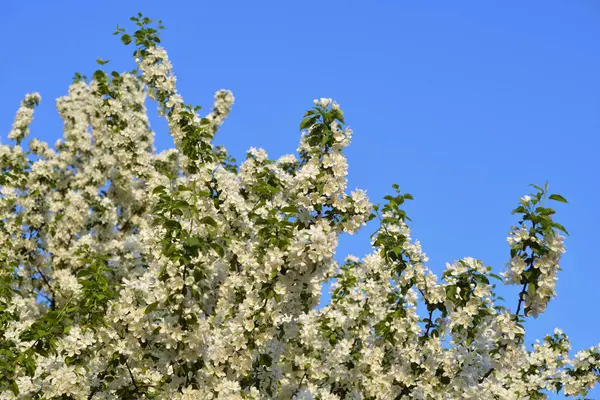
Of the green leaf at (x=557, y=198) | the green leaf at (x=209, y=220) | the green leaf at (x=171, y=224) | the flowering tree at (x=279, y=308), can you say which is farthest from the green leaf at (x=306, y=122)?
the green leaf at (x=557, y=198)

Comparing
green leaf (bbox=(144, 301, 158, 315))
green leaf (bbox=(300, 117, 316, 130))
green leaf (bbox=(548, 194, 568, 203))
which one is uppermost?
green leaf (bbox=(548, 194, 568, 203))

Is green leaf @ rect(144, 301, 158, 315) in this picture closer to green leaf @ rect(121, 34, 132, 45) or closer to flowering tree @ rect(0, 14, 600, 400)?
flowering tree @ rect(0, 14, 600, 400)

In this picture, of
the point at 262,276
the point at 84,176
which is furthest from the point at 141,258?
the point at 262,276

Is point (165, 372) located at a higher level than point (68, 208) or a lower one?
lower

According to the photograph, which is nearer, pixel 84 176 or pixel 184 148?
pixel 184 148

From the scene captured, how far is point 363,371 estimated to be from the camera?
29.5 feet

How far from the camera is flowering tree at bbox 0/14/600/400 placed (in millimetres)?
6559

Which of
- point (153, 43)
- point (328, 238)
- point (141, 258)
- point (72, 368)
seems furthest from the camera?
point (141, 258)

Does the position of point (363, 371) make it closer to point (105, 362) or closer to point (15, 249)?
point (105, 362)

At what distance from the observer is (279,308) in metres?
6.66

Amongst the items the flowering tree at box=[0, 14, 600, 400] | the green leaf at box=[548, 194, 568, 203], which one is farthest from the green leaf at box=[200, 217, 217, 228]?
the green leaf at box=[548, 194, 568, 203]

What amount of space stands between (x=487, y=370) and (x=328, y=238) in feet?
10.1

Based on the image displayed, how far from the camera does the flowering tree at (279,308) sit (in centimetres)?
656

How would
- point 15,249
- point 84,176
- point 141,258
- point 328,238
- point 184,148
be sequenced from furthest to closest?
point 84,176 < point 15,249 < point 141,258 < point 184,148 < point 328,238
